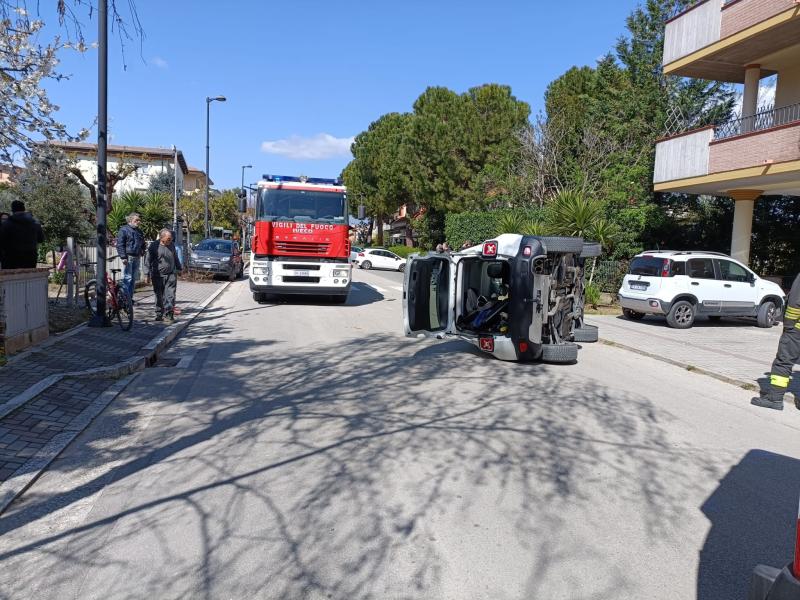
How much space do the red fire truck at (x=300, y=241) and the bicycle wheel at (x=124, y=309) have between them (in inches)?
204

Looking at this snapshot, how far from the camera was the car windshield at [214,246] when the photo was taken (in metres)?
26.7

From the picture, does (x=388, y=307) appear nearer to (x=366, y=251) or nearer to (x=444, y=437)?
(x=444, y=437)

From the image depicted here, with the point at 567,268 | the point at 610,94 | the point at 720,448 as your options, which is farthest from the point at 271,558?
the point at 610,94

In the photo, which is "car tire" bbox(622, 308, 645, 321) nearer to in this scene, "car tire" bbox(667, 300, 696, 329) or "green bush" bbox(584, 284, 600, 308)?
"car tire" bbox(667, 300, 696, 329)

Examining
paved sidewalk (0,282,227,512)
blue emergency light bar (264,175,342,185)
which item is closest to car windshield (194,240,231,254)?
blue emergency light bar (264,175,342,185)

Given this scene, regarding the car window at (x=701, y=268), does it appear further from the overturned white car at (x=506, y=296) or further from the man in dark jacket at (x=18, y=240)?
the man in dark jacket at (x=18, y=240)

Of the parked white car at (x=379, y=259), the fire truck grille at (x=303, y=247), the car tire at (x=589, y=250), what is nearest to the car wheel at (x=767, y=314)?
the car tire at (x=589, y=250)

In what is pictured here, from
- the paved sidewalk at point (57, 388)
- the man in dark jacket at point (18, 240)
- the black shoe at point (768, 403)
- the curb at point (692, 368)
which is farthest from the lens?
the man in dark jacket at point (18, 240)

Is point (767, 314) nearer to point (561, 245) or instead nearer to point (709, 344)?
point (709, 344)

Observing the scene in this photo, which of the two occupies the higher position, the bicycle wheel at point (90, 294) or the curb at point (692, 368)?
the bicycle wheel at point (90, 294)

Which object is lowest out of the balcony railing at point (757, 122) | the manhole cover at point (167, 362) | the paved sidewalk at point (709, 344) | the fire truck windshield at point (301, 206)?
the manhole cover at point (167, 362)

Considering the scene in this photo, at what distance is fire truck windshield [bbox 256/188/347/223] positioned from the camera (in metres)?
16.1

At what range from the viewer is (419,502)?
4.28 metres

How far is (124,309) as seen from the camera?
1088cm
